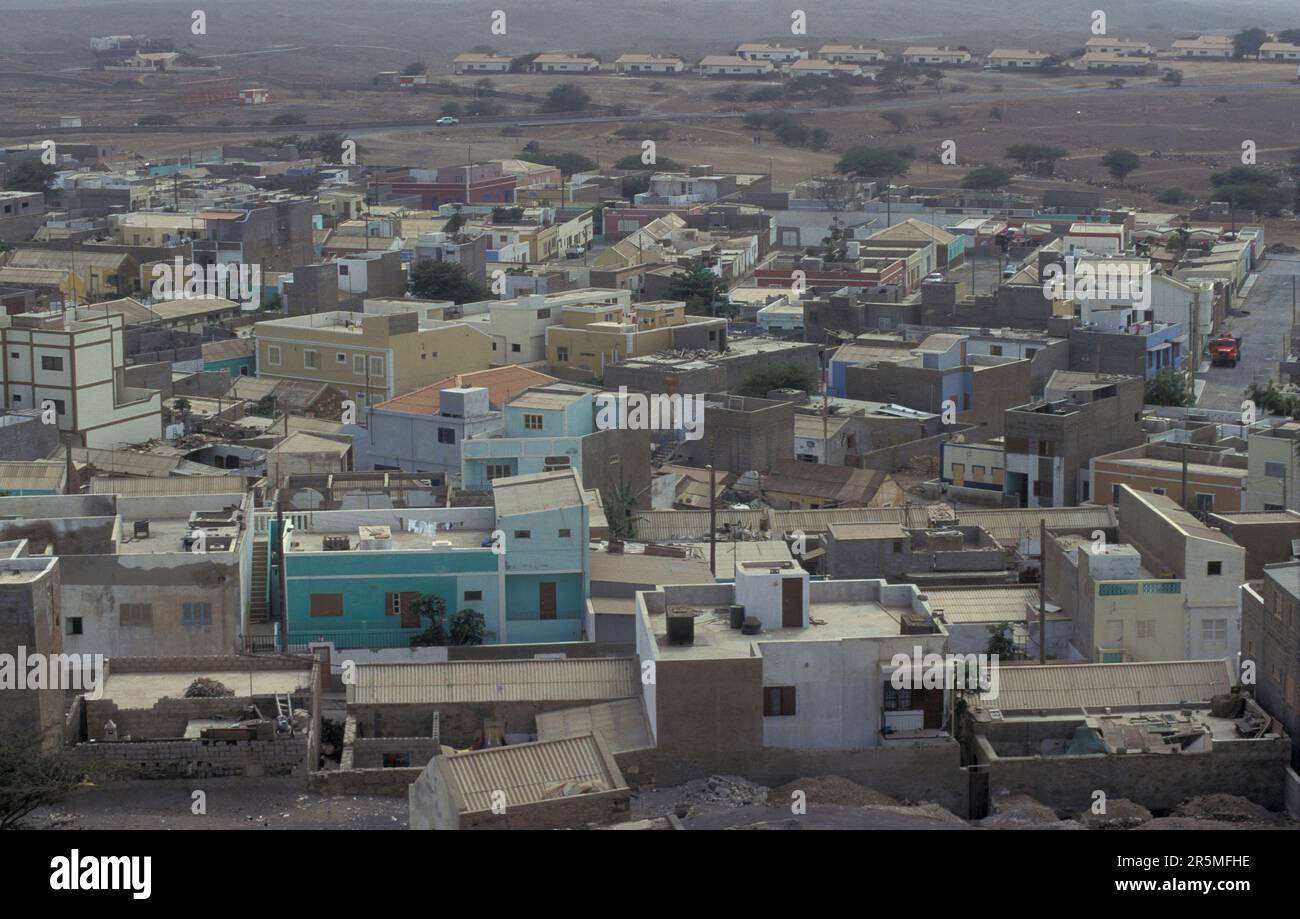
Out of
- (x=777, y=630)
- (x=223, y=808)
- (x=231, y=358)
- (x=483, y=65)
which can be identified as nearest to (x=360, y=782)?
(x=223, y=808)

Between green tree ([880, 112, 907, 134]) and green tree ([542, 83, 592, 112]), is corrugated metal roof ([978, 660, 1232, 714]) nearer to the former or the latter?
green tree ([880, 112, 907, 134])

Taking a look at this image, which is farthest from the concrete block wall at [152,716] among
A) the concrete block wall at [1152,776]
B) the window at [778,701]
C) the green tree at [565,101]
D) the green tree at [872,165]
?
the green tree at [565,101]

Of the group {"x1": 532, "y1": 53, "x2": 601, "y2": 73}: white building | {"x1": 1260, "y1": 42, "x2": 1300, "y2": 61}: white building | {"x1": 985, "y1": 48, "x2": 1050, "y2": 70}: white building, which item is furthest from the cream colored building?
{"x1": 1260, "y1": 42, "x2": 1300, "y2": 61}: white building

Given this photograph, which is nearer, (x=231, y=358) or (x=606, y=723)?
(x=606, y=723)

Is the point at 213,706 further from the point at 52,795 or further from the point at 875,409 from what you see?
the point at 875,409

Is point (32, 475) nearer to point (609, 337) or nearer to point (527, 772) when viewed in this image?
point (527, 772)

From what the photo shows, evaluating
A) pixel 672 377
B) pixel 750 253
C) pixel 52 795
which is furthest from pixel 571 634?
pixel 750 253
